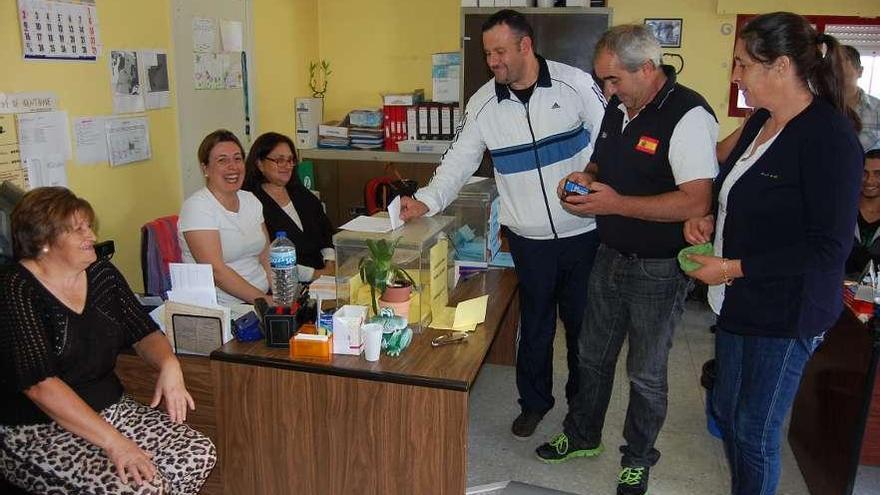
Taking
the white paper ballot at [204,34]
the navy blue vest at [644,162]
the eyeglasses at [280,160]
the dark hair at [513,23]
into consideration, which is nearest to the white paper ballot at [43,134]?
the eyeglasses at [280,160]

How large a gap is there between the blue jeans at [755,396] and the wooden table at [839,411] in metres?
0.48

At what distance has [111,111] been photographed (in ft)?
10.5

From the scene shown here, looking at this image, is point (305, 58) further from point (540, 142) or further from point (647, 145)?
point (647, 145)

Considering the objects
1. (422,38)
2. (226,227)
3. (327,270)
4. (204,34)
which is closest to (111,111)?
(204,34)

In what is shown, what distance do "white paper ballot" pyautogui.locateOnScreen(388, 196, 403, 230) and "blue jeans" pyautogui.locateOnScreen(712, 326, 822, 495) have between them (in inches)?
40.2

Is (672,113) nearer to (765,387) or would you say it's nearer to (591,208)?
(591,208)

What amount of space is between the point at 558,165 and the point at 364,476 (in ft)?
4.08

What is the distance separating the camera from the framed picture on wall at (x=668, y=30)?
480cm

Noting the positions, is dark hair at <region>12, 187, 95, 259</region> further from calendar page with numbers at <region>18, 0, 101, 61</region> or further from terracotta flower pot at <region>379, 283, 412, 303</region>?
calendar page with numbers at <region>18, 0, 101, 61</region>

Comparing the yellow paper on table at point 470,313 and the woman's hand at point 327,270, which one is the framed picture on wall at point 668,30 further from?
the yellow paper on table at point 470,313

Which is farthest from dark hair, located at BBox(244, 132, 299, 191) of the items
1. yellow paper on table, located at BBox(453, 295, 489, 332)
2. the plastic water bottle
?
yellow paper on table, located at BBox(453, 295, 489, 332)

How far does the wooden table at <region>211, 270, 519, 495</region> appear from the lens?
1.88m

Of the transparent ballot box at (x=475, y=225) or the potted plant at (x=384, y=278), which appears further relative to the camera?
the transparent ballot box at (x=475, y=225)

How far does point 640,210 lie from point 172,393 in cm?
145
